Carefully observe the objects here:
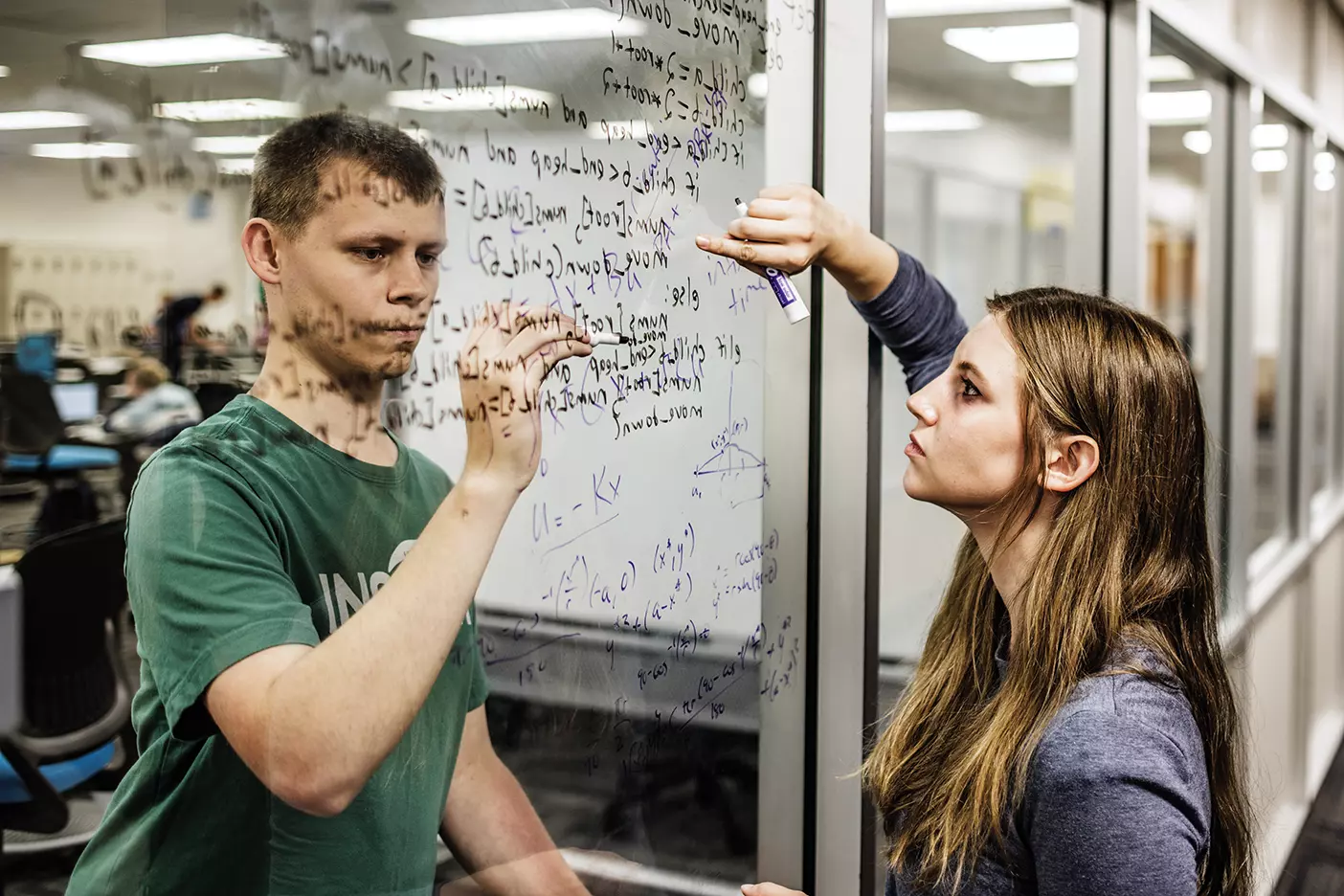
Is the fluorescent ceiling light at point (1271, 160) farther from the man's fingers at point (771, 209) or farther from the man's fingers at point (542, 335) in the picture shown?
the man's fingers at point (542, 335)

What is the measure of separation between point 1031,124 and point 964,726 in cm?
353

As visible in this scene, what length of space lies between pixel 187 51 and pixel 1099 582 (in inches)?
34.6

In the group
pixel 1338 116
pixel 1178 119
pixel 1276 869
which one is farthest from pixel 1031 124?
pixel 1276 869

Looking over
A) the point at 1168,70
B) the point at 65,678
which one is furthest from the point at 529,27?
the point at 1168,70

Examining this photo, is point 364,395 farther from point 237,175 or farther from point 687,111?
point 687,111

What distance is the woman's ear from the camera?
111 cm

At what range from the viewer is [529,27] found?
3.19 feet

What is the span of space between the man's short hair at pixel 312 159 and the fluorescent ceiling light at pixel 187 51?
0.16 ft

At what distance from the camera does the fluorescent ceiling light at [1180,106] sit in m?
3.33

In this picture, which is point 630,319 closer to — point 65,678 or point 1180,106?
point 65,678

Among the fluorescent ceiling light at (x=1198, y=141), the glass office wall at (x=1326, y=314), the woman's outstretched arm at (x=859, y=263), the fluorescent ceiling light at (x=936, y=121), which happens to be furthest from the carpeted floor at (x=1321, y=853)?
the woman's outstretched arm at (x=859, y=263)

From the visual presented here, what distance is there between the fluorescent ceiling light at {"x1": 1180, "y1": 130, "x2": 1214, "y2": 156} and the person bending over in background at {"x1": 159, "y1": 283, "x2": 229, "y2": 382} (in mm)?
3283

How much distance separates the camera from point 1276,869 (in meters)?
3.56

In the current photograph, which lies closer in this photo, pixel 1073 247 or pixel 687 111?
pixel 687 111
